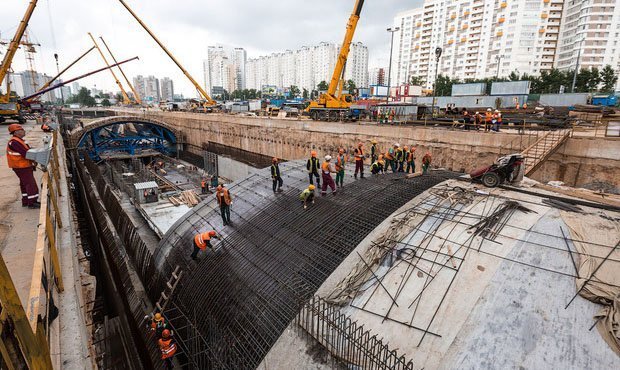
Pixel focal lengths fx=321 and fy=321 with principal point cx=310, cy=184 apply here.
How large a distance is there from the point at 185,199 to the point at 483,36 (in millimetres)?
105852

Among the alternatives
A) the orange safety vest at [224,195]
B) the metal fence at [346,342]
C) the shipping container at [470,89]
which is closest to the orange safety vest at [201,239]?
the orange safety vest at [224,195]

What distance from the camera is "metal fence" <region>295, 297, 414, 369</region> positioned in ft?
18.7

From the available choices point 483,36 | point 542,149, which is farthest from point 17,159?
point 483,36

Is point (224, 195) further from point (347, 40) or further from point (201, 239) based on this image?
point (347, 40)

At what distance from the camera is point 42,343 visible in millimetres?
3424

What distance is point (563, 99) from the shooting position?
40.3 meters

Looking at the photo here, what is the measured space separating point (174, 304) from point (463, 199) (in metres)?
9.72

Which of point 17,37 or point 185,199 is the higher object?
point 17,37

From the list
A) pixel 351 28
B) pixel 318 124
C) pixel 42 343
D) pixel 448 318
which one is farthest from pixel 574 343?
pixel 351 28

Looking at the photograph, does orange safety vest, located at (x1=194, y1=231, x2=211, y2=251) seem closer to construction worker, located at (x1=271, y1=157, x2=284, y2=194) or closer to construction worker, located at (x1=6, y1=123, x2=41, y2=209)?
construction worker, located at (x1=271, y1=157, x2=284, y2=194)

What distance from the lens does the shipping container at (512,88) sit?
134ft

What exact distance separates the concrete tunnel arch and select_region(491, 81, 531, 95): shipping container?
48.1 metres

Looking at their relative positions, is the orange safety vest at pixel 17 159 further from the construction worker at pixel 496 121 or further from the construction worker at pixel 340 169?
the construction worker at pixel 496 121

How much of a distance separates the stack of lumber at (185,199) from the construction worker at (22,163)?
16.5m
